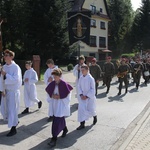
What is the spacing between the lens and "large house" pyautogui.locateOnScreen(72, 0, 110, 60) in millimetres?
46131

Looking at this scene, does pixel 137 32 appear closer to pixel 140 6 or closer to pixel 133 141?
pixel 140 6

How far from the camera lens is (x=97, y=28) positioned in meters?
48.7

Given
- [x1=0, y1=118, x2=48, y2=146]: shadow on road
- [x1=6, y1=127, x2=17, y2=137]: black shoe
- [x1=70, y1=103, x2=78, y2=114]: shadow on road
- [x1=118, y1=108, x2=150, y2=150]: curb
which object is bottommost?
[x1=118, y1=108, x2=150, y2=150]: curb

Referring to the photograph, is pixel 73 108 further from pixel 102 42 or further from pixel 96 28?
pixel 102 42

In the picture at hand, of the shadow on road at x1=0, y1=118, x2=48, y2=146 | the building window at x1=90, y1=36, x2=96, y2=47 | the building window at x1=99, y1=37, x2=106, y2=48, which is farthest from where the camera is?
the building window at x1=99, y1=37, x2=106, y2=48

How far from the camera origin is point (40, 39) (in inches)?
1182

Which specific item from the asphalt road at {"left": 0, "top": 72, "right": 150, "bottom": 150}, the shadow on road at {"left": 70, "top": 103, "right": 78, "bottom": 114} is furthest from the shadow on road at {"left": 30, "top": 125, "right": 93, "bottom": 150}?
the shadow on road at {"left": 70, "top": 103, "right": 78, "bottom": 114}

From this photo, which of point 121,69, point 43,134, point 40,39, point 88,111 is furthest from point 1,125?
point 40,39

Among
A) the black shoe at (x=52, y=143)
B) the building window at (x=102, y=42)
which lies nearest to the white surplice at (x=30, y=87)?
the black shoe at (x=52, y=143)

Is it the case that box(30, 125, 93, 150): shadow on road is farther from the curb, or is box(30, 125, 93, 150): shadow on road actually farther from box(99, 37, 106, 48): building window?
box(99, 37, 106, 48): building window

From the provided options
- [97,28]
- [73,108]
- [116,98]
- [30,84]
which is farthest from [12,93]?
[97,28]

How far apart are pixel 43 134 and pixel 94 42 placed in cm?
4127

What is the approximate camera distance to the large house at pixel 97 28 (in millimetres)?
46131

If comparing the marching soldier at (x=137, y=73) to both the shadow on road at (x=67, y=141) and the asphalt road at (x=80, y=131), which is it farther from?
the shadow on road at (x=67, y=141)
